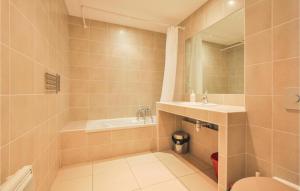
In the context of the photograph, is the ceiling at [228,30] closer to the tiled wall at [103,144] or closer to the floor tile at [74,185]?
the tiled wall at [103,144]

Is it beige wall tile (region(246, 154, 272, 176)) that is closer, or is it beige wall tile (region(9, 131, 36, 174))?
beige wall tile (region(9, 131, 36, 174))

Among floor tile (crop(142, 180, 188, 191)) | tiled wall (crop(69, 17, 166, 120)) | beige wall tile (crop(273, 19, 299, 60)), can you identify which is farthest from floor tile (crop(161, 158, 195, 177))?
beige wall tile (crop(273, 19, 299, 60))

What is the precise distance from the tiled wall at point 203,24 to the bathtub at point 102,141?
980mm

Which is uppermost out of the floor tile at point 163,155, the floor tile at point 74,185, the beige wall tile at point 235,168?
the beige wall tile at point 235,168

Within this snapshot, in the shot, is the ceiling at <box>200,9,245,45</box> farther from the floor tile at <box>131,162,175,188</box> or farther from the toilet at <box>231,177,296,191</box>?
the floor tile at <box>131,162,175,188</box>

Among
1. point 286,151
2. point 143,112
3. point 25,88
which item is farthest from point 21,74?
point 143,112

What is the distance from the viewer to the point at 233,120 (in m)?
1.30

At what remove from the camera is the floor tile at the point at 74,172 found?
1749 millimetres

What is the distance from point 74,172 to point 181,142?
5.00 feet

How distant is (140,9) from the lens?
237cm

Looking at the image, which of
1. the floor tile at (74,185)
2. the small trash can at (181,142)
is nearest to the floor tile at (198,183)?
the small trash can at (181,142)

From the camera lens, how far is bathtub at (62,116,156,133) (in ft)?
7.09

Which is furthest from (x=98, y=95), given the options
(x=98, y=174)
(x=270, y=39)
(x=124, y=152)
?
(x=270, y=39)

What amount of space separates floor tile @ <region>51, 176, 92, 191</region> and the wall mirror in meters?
1.93
